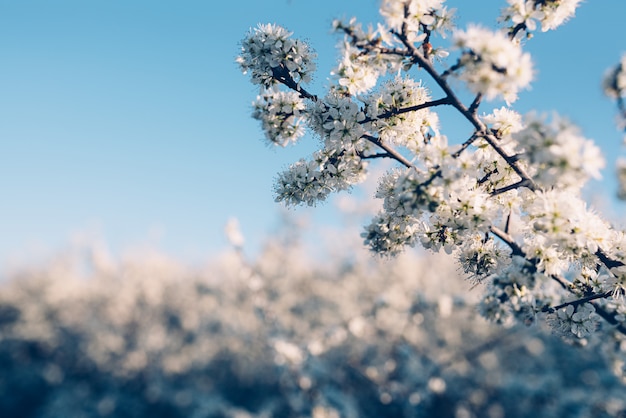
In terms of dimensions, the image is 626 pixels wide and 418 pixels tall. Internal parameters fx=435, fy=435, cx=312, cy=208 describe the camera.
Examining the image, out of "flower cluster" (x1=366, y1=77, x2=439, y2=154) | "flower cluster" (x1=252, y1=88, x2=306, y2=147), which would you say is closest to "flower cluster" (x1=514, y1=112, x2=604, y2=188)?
"flower cluster" (x1=366, y1=77, x2=439, y2=154)

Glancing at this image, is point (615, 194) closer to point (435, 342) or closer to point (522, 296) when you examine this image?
point (522, 296)

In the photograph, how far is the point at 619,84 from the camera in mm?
2279

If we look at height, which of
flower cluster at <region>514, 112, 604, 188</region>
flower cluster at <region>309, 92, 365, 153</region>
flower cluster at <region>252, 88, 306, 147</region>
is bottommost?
flower cluster at <region>514, 112, 604, 188</region>

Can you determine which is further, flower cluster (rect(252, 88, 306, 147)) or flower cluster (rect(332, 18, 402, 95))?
flower cluster (rect(252, 88, 306, 147))

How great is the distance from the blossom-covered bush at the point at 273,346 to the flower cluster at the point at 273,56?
582 cm

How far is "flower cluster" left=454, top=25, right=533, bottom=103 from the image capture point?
2.11 meters

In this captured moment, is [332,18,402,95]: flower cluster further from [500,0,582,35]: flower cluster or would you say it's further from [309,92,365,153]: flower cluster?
[500,0,582,35]: flower cluster

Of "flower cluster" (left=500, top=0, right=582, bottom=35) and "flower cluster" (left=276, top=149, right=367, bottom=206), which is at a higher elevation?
"flower cluster" (left=500, top=0, right=582, bottom=35)

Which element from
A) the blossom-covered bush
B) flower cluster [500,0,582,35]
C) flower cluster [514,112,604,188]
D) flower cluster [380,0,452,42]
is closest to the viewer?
flower cluster [514,112,604,188]

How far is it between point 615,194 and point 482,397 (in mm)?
12270

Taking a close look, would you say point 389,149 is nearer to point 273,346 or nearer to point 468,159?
point 468,159

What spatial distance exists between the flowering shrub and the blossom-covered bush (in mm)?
5209

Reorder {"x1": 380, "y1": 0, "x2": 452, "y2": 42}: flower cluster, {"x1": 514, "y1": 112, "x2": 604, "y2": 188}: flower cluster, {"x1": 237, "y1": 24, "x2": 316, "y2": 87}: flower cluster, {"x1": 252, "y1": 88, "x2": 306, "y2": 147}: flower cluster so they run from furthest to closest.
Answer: {"x1": 252, "y1": 88, "x2": 306, "y2": 147}: flower cluster
{"x1": 237, "y1": 24, "x2": 316, "y2": 87}: flower cluster
{"x1": 380, "y1": 0, "x2": 452, "y2": 42}: flower cluster
{"x1": 514, "y1": 112, "x2": 604, "y2": 188}: flower cluster

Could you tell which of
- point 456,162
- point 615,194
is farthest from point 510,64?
point 615,194
